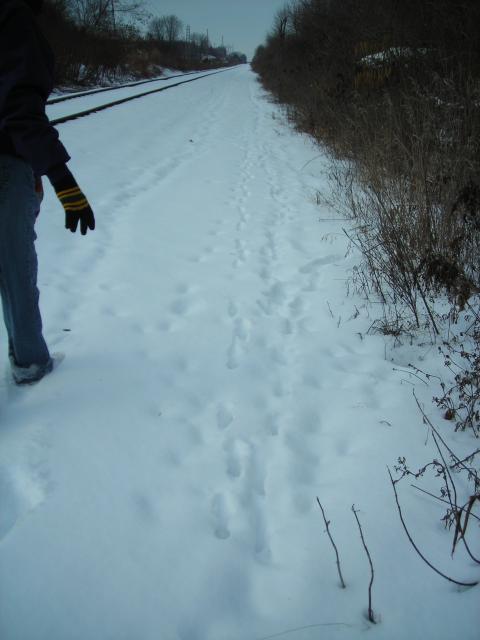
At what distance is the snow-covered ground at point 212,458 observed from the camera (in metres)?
1.27

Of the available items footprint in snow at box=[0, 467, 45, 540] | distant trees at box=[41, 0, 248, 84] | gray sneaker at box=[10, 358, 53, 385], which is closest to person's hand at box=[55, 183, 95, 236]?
gray sneaker at box=[10, 358, 53, 385]

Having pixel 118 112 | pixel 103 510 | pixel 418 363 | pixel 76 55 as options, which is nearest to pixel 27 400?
pixel 103 510

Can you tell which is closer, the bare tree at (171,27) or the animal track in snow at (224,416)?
the animal track in snow at (224,416)

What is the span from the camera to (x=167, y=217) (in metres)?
4.52

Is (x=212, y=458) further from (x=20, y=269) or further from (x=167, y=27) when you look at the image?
(x=167, y=27)

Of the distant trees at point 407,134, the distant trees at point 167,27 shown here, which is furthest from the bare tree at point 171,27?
the distant trees at point 407,134

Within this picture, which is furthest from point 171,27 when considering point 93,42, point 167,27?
point 93,42

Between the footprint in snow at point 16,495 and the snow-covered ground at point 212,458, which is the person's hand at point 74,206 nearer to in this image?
the snow-covered ground at point 212,458

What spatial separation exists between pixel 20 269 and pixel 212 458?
3.98 feet

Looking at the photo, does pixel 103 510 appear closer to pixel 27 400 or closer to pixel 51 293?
pixel 27 400

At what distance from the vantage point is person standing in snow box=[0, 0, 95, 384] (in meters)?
1.51

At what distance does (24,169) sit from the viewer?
5.67ft

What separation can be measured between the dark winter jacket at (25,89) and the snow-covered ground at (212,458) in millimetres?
1143

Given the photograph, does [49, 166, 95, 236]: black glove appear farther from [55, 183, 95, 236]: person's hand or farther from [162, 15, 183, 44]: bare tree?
[162, 15, 183, 44]: bare tree
